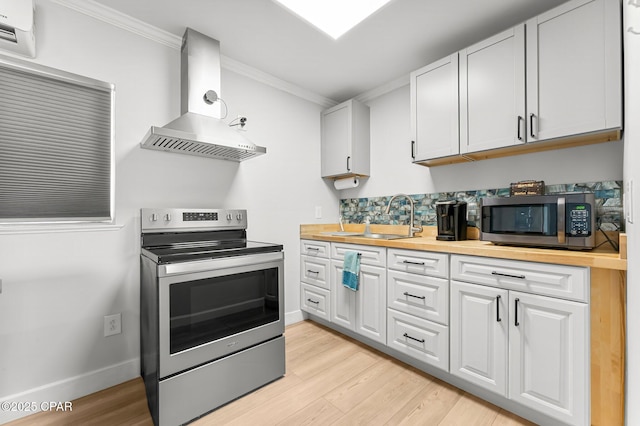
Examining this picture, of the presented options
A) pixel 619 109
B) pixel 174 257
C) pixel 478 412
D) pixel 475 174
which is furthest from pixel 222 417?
pixel 619 109

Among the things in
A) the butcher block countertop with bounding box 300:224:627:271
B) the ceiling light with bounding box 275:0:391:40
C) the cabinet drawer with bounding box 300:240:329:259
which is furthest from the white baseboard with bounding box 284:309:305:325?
the ceiling light with bounding box 275:0:391:40

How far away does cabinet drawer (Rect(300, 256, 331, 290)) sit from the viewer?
2697 mm

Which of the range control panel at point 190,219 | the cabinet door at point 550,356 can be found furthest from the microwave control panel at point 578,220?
the range control panel at point 190,219

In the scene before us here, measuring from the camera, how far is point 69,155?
1.81 metres

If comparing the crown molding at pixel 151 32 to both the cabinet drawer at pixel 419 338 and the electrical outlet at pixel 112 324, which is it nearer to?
the electrical outlet at pixel 112 324

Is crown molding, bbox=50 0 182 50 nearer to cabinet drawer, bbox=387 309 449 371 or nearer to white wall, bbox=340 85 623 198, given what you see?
white wall, bbox=340 85 623 198

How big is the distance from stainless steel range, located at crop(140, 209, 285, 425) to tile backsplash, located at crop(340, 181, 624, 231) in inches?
53.7

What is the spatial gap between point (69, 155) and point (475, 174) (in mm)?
2838

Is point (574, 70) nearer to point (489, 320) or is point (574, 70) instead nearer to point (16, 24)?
point (489, 320)

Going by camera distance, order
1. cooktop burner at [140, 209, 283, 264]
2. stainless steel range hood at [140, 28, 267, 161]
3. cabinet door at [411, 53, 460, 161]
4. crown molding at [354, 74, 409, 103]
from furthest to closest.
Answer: crown molding at [354, 74, 409, 103] → cabinet door at [411, 53, 460, 161] → stainless steel range hood at [140, 28, 267, 161] → cooktop burner at [140, 209, 283, 264]

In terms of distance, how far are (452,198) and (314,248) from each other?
1.31 m

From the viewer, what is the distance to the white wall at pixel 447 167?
70.4 inches

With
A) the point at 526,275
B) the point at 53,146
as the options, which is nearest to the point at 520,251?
the point at 526,275

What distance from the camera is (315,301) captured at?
2809 millimetres
